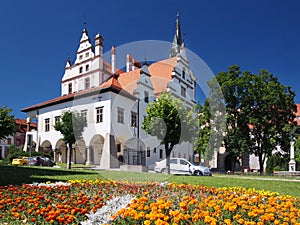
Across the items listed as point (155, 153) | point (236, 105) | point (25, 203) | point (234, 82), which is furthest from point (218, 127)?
point (25, 203)

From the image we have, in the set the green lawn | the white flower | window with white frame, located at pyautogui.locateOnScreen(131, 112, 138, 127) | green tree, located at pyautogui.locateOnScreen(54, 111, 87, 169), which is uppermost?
window with white frame, located at pyautogui.locateOnScreen(131, 112, 138, 127)

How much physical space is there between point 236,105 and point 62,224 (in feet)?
93.8

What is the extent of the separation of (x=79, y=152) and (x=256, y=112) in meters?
20.1

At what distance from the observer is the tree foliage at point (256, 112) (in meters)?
28.6

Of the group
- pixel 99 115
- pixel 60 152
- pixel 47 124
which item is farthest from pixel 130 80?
pixel 60 152

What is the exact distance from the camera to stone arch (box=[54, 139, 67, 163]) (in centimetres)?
3450

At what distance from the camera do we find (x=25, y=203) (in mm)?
5590

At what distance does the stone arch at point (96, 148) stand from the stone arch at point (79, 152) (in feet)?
4.84

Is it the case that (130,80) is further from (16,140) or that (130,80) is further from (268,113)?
(16,140)

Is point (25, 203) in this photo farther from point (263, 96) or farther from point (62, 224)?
point (263, 96)

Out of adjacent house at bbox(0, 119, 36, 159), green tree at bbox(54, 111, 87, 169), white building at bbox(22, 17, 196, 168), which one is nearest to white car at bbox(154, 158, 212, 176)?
white building at bbox(22, 17, 196, 168)

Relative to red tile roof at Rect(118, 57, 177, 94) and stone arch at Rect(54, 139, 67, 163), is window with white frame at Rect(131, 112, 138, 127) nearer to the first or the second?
red tile roof at Rect(118, 57, 177, 94)

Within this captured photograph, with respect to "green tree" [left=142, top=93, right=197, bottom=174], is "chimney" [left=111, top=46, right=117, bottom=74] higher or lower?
higher

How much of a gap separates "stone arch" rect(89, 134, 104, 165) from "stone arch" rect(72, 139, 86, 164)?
1.48 metres
